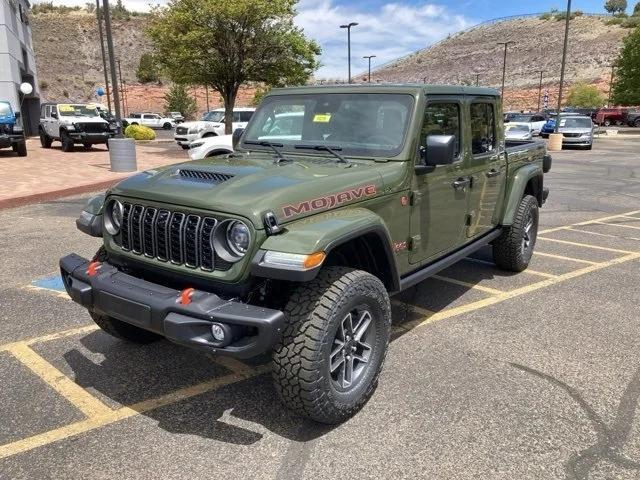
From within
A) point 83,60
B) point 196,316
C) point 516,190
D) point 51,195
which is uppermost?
point 83,60

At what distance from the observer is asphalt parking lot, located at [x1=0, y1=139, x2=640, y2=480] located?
8.88 feet

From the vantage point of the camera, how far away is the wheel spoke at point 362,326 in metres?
3.12

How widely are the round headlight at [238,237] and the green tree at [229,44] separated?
17353 millimetres

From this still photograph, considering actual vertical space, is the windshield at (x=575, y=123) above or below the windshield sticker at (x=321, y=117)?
below

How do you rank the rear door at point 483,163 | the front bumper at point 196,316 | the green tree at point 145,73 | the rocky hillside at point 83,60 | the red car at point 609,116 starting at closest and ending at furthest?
the front bumper at point 196,316 < the rear door at point 483,163 < the red car at point 609,116 < the rocky hillside at point 83,60 < the green tree at point 145,73

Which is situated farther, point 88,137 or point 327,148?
point 88,137

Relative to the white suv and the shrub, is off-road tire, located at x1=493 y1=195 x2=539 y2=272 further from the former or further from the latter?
the shrub

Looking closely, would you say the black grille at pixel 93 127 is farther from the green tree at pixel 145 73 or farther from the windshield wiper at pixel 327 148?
the green tree at pixel 145 73

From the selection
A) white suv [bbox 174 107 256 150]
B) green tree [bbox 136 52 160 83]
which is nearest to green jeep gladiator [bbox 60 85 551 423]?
white suv [bbox 174 107 256 150]

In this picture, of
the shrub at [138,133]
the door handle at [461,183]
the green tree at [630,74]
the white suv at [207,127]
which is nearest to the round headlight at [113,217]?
the door handle at [461,183]

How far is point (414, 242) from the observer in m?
3.73

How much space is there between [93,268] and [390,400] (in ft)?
6.34

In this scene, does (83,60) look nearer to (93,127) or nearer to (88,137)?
(93,127)

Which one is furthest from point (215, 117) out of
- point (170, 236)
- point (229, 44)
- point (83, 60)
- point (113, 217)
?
point (83, 60)
